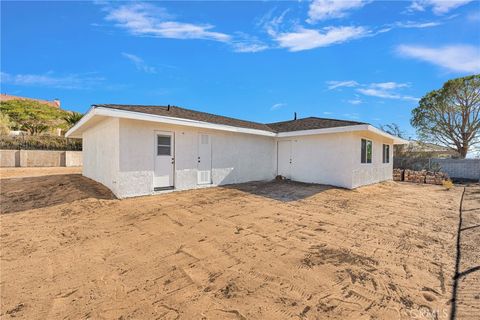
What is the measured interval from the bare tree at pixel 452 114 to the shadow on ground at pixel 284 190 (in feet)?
59.4

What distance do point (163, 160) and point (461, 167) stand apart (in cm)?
2052

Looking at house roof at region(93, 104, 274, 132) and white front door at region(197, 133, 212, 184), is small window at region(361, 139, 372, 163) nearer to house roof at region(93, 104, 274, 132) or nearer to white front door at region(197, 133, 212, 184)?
house roof at region(93, 104, 274, 132)

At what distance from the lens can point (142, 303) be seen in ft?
8.34

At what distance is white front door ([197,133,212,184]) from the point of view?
31.2 ft

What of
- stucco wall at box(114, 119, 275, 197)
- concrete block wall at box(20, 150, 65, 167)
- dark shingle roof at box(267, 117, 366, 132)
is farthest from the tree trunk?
concrete block wall at box(20, 150, 65, 167)

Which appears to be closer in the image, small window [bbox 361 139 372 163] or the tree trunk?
small window [bbox 361 139 372 163]

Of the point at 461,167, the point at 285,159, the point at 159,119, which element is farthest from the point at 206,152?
the point at 461,167

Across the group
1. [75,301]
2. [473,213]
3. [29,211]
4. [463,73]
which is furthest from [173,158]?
[463,73]

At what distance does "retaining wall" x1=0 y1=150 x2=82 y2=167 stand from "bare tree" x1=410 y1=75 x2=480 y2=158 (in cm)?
3129

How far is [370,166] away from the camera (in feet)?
38.3

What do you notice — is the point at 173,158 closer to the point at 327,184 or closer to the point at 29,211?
the point at 29,211

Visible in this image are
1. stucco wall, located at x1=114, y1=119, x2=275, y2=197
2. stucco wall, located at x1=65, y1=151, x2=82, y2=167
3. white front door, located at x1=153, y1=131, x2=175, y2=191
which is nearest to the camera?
stucco wall, located at x1=114, y1=119, x2=275, y2=197

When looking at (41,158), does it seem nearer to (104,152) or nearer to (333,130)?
(104,152)

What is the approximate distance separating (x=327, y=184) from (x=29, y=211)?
10589mm
